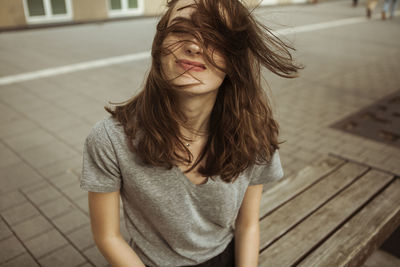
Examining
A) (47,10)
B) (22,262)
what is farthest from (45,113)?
(47,10)

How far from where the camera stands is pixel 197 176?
4.89 ft

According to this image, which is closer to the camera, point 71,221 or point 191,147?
point 191,147

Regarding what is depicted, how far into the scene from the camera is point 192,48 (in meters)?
1.26

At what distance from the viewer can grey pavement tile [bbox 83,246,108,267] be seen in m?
2.53

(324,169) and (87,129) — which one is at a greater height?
(324,169)

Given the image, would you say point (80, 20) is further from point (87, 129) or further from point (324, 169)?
point (324, 169)

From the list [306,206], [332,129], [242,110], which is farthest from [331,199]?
[332,129]

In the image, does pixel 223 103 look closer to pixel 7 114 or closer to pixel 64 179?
pixel 64 179

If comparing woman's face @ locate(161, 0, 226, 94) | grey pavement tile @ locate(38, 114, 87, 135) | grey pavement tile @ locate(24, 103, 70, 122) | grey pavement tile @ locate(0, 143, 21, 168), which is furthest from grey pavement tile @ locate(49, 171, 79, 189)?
woman's face @ locate(161, 0, 226, 94)

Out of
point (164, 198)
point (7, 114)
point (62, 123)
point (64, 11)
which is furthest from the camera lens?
point (64, 11)

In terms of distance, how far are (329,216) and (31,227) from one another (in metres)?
2.11

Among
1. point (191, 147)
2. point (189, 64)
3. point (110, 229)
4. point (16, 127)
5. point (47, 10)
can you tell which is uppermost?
point (189, 64)

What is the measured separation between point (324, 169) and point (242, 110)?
1415 mm

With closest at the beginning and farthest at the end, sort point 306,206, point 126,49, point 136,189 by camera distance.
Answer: point 136,189, point 306,206, point 126,49
